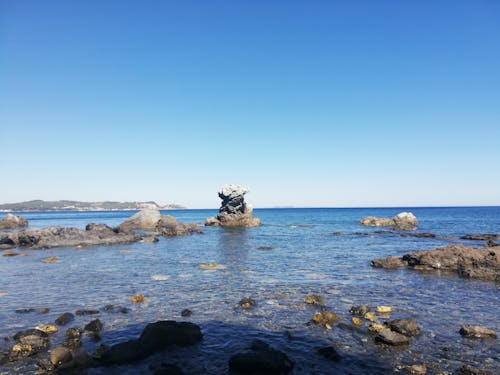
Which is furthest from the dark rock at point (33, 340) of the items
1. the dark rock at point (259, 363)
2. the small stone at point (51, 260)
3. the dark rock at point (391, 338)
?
the small stone at point (51, 260)

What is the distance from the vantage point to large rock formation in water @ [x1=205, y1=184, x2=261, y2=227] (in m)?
86.0

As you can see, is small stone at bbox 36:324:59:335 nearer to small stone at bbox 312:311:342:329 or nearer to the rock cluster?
small stone at bbox 312:311:342:329

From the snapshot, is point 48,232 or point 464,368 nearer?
point 464,368

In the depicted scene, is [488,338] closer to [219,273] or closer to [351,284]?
[351,284]

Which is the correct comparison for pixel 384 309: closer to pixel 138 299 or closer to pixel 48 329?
pixel 138 299

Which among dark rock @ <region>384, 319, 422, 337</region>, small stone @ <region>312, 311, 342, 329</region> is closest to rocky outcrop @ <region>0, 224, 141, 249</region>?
small stone @ <region>312, 311, 342, 329</region>

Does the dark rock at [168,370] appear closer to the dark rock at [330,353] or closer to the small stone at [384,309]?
the dark rock at [330,353]

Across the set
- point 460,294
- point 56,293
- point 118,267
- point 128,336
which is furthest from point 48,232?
point 460,294

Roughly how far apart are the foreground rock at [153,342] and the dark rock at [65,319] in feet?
16.4

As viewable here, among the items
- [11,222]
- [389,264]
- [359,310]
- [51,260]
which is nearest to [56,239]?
[51,260]

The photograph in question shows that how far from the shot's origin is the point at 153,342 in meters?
12.9

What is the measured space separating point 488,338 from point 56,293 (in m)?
25.3

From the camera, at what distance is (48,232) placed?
49.5 m

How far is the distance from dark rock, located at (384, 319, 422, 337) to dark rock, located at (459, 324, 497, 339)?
6.29 ft
